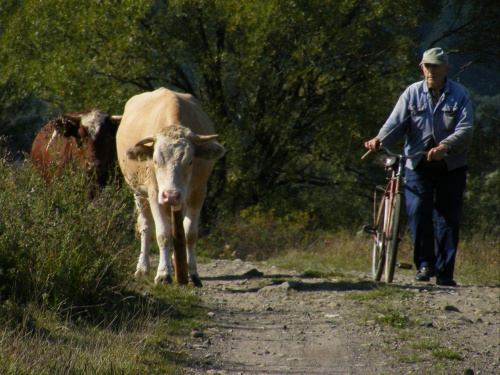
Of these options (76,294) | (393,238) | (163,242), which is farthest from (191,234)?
(76,294)

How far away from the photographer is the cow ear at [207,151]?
8.54 metres

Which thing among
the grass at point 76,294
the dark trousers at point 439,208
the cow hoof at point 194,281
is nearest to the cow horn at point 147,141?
the grass at point 76,294

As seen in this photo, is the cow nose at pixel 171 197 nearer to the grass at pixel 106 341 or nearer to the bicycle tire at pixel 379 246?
the grass at pixel 106 341

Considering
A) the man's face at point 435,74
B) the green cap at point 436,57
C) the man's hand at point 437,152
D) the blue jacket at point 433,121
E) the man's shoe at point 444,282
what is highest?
the green cap at point 436,57

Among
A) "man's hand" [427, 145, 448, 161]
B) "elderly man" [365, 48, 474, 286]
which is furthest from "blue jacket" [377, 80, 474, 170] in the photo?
"man's hand" [427, 145, 448, 161]

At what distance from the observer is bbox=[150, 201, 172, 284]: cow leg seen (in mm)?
8547

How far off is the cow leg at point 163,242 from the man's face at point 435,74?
3.25 metres

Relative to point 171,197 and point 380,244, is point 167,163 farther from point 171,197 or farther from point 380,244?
point 380,244

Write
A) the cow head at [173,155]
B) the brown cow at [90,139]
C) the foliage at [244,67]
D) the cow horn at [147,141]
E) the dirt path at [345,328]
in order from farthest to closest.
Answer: the foliage at [244,67], the brown cow at [90,139], the cow horn at [147,141], the cow head at [173,155], the dirt path at [345,328]

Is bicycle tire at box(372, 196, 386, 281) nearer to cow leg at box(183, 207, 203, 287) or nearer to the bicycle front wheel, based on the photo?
the bicycle front wheel

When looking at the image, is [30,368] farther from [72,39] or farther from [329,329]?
[72,39]

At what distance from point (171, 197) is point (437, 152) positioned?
2.83m

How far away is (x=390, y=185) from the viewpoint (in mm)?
9070

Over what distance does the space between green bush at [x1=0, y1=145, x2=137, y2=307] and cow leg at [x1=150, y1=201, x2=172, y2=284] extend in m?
1.46
